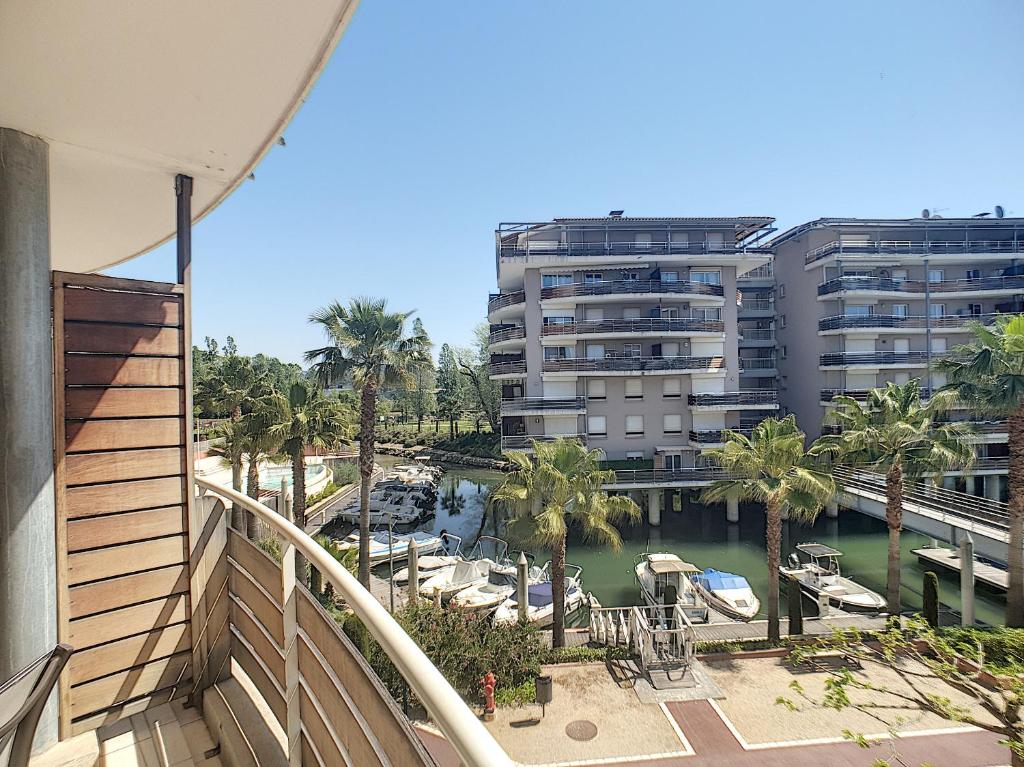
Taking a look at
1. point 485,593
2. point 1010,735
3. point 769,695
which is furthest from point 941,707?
point 485,593

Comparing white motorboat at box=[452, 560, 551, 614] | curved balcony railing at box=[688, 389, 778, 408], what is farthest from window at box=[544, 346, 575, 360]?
white motorboat at box=[452, 560, 551, 614]

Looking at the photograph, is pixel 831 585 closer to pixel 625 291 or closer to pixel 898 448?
pixel 898 448

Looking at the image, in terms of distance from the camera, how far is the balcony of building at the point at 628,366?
24.2m

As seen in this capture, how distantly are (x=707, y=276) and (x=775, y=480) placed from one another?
1638cm

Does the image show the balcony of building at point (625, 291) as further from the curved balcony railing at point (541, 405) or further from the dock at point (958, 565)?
the dock at point (958, 565)

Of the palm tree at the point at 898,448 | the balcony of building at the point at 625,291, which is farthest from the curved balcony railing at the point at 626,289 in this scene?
the palm tree at the point at 898,448

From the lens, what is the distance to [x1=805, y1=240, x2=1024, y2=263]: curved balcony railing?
27891mm

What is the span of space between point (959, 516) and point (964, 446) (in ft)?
18.5

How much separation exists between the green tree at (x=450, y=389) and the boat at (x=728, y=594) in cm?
3383

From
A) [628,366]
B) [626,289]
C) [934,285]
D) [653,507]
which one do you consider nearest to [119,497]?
[653,507]

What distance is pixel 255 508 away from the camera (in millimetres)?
2619

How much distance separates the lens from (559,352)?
83.3 ft

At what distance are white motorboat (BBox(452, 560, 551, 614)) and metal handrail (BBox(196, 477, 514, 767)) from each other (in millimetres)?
12504

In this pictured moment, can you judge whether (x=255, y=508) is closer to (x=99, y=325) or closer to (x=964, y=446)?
(x=99, y=325)
